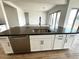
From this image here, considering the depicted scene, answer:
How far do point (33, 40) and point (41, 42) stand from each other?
0.30 meters

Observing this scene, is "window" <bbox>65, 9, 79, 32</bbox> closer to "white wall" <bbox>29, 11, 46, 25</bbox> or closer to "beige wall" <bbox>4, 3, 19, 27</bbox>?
"beige wall" <bbox>4, 3, 19, 27</bbox>

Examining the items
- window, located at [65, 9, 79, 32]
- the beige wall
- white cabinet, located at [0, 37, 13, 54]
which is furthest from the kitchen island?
the beige wall

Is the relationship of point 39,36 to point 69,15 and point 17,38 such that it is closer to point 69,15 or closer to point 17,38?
point 17,38

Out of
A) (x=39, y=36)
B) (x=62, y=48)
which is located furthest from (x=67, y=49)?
(x=39, y=36)

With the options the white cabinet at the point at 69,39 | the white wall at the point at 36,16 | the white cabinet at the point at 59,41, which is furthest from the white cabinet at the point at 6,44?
the white wall at the point at 36,16

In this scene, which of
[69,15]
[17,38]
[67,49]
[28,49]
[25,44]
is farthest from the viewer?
[69,15]

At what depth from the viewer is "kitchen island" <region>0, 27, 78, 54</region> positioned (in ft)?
6.44

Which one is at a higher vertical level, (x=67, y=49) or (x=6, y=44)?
(x=6, y=44)

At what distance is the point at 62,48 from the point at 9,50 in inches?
79.2

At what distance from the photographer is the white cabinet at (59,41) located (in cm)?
219

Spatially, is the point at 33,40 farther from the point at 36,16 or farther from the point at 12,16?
the point at 36,16

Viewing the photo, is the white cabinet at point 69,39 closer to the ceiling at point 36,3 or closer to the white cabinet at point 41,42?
the white cabinet at point 41,42

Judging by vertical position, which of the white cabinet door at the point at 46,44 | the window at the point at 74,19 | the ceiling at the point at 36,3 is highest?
the ceiling at the point at 36,3

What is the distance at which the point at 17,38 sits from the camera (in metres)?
1.97
